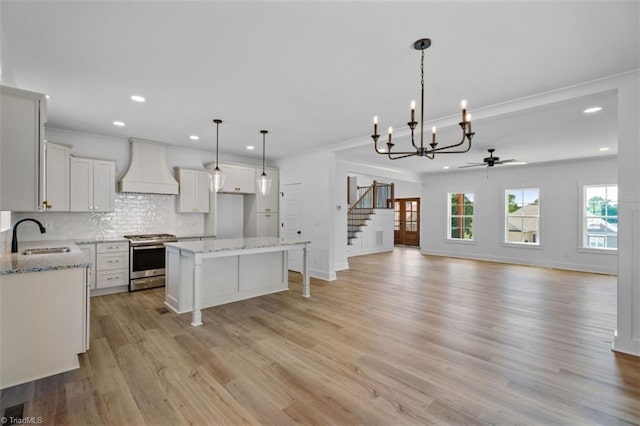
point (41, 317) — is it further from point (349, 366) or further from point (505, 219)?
point (505, 219)

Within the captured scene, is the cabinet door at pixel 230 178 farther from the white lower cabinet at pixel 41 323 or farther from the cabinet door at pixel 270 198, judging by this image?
the white lower cabinet at pixel 41 323

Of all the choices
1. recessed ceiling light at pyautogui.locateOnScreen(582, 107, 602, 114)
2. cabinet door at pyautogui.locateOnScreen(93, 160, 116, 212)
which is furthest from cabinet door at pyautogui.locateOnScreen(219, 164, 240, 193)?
recessed ceiling light at pyautogui.locateOnScreen(582, 107, 602, 114)

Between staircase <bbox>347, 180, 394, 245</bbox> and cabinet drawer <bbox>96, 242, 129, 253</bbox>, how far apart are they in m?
6.30

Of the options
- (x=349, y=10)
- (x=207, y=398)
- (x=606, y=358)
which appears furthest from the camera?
(x=606, y=358)

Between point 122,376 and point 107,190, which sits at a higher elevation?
point 107,190

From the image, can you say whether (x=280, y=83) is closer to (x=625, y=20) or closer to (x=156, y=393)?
(x=625, y=20)

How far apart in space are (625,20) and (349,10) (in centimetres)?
190

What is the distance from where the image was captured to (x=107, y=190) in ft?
16.2

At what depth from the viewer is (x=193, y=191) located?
5.89 metres

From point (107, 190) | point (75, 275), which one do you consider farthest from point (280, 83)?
point (107, 190)

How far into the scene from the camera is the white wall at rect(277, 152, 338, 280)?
5.99 m

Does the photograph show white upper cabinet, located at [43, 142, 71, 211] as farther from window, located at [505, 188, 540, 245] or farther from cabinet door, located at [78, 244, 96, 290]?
window, located at [505, 188, 540, 245]

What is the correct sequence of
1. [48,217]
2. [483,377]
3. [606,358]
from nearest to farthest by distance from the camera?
[483,377], [606,358], [48,217]

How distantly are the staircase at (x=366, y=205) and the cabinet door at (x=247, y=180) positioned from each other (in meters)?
4.13
